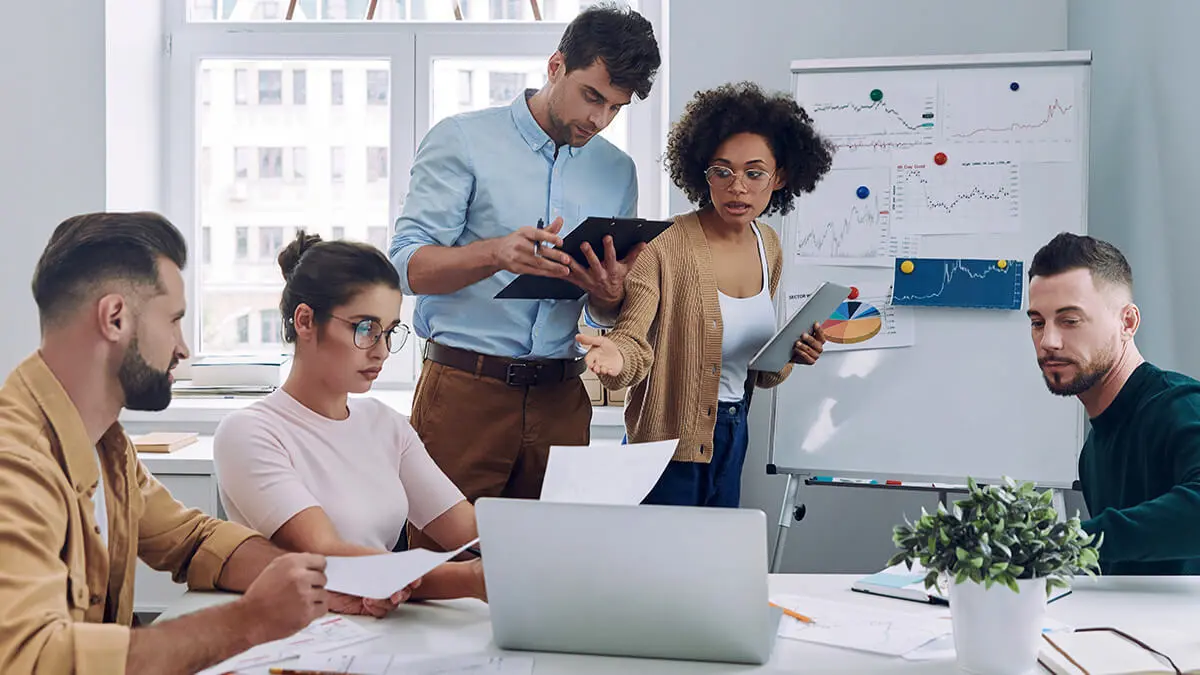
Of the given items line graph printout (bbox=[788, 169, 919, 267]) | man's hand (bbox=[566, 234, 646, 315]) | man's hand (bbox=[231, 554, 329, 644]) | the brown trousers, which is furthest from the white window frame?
man's hand (bbox=[231, 554, 329, 644])

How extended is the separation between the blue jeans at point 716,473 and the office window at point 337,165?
6.29 ft

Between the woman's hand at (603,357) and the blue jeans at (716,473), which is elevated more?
the woman's hand at (603,357)

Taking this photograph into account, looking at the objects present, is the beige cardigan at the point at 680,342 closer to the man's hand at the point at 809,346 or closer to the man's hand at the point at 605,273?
the man's hand at the point at 605,273

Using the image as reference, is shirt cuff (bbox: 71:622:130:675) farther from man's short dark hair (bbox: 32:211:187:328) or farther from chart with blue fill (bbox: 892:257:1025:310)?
chart with blue fill (bbox: 892:257:1025:310)

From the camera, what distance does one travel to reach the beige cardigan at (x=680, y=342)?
6.84 ft

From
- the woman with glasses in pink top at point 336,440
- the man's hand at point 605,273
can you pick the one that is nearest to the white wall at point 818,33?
the man's hand at point 605,273

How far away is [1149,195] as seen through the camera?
2850 mm

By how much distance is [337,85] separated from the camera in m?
3.56

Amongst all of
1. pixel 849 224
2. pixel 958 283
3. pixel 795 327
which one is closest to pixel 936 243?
pixel 958 283

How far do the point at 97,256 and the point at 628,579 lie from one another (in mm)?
653

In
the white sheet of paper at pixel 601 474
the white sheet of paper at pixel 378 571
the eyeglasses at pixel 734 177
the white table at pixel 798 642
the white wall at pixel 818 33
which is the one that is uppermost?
the white wall at pixel 818 33

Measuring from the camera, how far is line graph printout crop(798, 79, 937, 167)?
9.58ft

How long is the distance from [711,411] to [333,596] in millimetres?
951

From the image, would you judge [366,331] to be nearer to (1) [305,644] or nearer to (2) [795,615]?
(1) [305,644]
